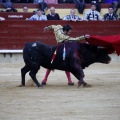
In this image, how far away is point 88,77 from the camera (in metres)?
12.8

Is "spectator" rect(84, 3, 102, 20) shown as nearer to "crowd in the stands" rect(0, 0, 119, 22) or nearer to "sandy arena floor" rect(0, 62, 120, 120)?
"crowd in the stands" rect(0, 0, 119, 22)

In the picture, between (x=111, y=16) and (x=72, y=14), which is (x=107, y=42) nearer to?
(x=72, y=14)

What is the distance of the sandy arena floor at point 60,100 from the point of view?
7613 millimetres

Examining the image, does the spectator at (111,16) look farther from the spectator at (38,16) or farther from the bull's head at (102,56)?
the bull's head at (102,56)

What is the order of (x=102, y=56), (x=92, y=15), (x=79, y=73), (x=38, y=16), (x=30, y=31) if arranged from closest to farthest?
(x=79, y=73)
(x=102, y=56)
(x=38, y=16)
(x=92, y=15)
(x=30, y=31)

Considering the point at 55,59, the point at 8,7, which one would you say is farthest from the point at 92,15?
the point at 55,59

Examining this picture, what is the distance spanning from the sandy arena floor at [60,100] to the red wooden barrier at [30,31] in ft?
12.8

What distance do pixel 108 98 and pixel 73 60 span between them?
5.70 ft

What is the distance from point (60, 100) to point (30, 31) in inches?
321

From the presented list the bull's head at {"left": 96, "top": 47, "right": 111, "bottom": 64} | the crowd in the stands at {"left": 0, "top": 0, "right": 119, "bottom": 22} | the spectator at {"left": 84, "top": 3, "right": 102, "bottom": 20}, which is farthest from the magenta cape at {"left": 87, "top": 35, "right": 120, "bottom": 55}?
the spectator at {"left": 84, "top": 3, "right": 102, "bottom": 20}

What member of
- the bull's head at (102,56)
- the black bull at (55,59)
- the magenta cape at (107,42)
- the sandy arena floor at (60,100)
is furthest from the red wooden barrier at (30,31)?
the black bull at (55,59)

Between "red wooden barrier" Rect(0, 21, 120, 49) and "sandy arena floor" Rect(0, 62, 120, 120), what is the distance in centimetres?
390

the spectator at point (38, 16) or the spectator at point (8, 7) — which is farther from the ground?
the spectator at point (8, 7)

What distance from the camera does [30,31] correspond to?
55.8ft
